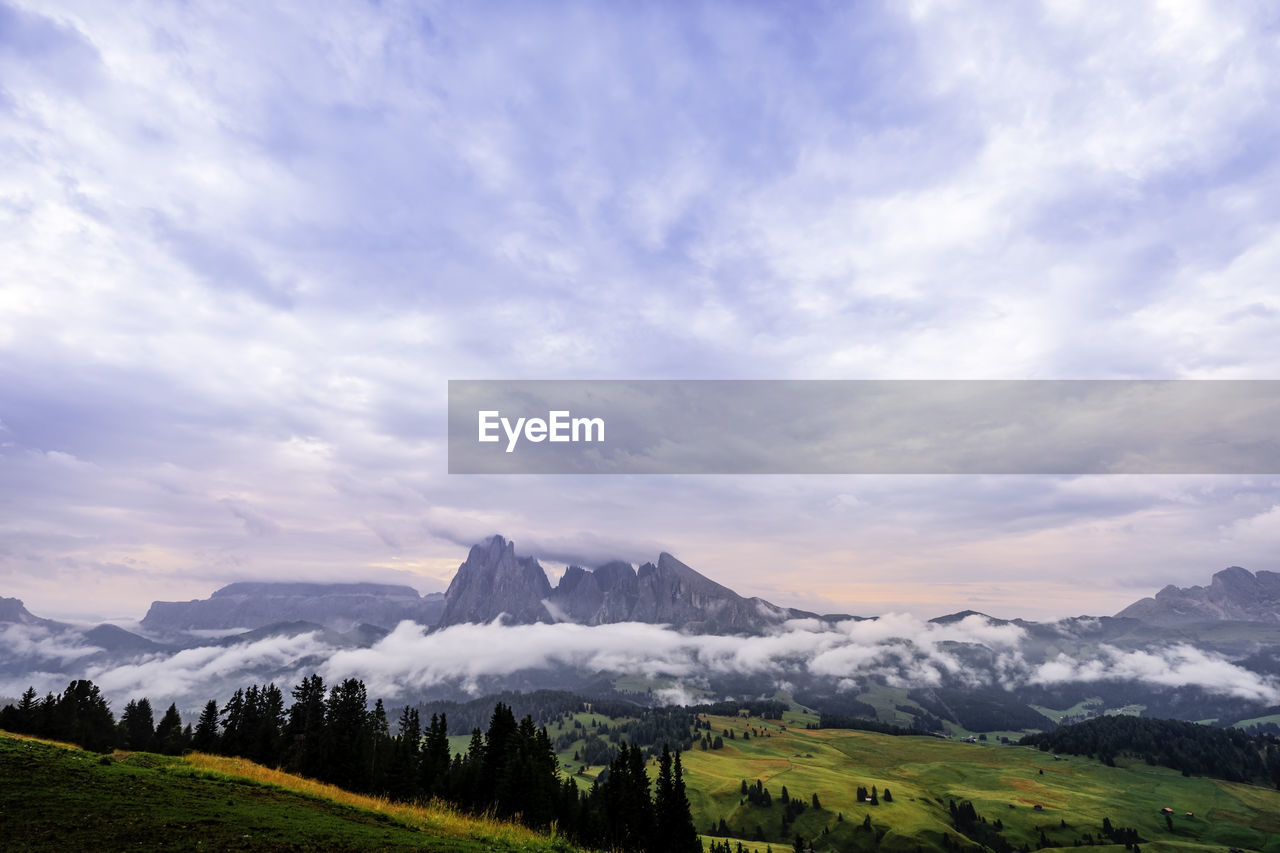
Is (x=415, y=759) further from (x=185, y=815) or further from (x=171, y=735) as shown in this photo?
(x=185, y=815)

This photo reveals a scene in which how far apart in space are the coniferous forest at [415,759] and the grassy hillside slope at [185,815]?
3931 centimetres

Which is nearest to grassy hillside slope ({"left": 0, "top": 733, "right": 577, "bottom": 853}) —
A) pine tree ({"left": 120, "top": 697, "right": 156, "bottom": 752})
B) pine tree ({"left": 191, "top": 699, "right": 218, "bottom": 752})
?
pine tree ({"left": 191, "top": 699, "right": 218, "bottom": 752})

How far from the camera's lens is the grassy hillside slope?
63.1 feet

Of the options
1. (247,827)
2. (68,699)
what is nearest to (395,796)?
(247,827)

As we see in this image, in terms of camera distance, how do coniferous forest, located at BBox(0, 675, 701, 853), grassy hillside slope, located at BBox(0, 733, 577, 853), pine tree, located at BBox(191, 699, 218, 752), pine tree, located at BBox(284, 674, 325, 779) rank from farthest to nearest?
pine tree, located at BBox(191, 699, 218, 752) < pine tree, located at BBox(284, 674, 325, 779) < coniferous forest, located at BBox(0, 675, 701, 853) < grassy hillside slope, located at BBox(0, 733, 577, 853)

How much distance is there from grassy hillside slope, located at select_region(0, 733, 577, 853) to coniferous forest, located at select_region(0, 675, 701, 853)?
3931 cm

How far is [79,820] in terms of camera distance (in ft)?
66.2

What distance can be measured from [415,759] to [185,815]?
6621 centimetres

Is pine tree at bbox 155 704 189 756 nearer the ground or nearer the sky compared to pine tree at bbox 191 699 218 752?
nearer the ground

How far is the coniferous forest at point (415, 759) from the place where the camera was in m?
69.3

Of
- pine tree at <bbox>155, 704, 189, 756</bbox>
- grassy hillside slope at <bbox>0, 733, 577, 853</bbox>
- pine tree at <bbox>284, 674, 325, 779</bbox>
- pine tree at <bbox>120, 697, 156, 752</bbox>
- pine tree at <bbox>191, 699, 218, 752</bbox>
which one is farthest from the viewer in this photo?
pine tree at <bbox>120, 697, 156, 752</bbox>

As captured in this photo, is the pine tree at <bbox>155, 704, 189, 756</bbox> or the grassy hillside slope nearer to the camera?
the grassy hillside slope

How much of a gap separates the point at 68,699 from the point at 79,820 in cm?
11878

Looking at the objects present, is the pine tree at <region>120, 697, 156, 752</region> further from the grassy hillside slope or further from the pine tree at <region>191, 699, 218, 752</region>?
the grassy hillside slope
